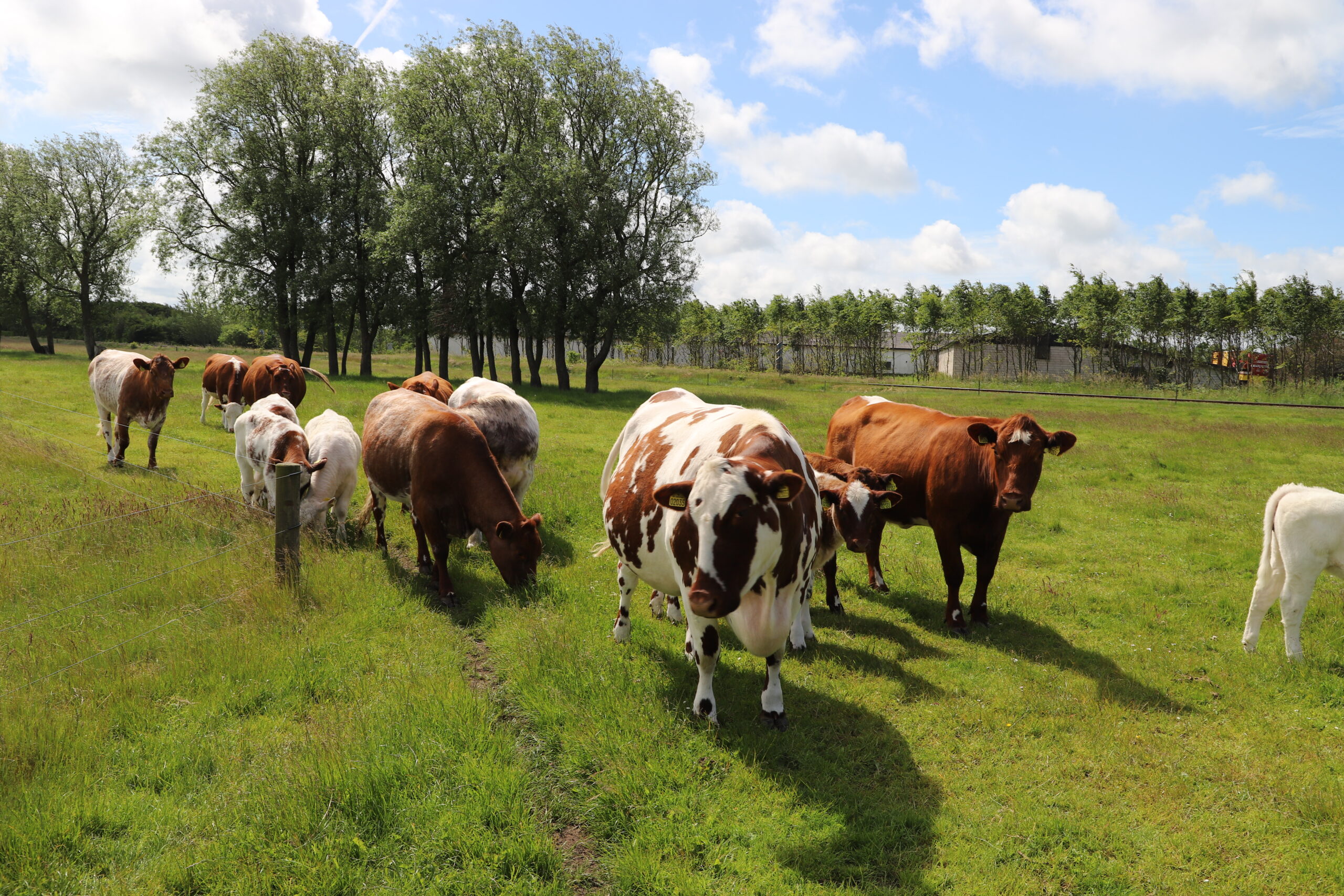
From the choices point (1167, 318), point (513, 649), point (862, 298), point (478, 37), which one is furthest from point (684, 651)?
point (862, 298)

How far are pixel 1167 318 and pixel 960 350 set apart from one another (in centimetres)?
1423

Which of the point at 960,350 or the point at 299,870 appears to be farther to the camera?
the point at 960,350

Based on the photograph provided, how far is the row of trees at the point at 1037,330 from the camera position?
137 feet

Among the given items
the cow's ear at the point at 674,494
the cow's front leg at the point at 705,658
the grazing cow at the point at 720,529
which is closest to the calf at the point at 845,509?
the grazing cow at the point at 720,529

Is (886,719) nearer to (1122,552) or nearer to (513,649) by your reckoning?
(513,649)

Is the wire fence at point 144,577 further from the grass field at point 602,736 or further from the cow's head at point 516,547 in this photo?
the cow's head at point 516,547

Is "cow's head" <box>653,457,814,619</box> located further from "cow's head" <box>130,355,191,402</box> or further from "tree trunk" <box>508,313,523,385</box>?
"tree trunk" <box>508,313,523,385</box>

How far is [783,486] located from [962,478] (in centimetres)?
372

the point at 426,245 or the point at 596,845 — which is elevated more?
the point at 426,245

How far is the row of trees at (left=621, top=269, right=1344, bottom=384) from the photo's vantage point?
41.8 meters

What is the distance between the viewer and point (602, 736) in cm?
484

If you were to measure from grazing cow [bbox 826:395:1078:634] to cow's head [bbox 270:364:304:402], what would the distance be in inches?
549

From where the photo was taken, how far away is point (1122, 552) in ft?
34.2

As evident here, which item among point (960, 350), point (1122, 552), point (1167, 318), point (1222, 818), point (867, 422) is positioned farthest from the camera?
point (960, 350)
